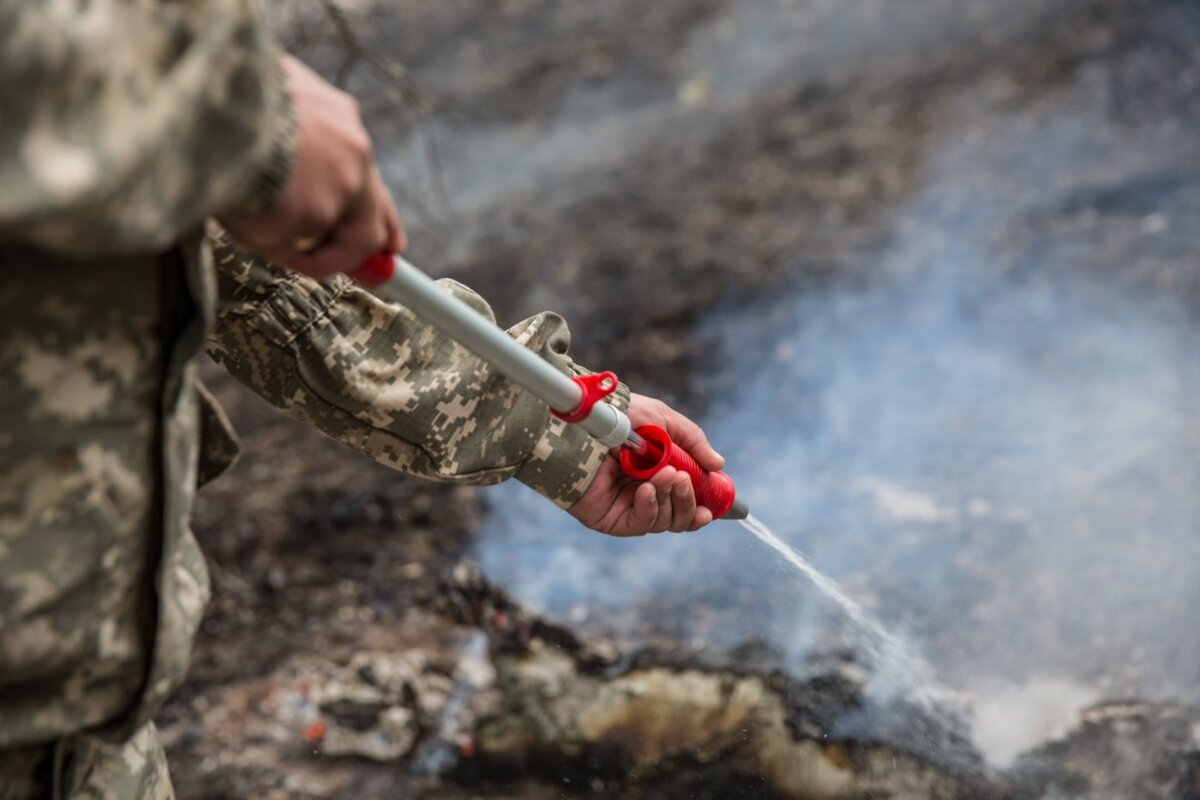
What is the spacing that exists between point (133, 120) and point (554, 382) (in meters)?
0.78

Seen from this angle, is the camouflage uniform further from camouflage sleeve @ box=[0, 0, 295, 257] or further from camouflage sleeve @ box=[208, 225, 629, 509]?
camouflage sleeve @ box=[208, 225, 629, 509]

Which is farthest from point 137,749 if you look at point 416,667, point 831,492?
point 831,492

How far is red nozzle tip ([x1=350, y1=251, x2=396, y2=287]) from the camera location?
55.4 inches

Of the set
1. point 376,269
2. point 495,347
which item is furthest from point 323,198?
point 495,347

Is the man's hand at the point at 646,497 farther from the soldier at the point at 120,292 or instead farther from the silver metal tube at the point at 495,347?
the soldier at the point at 120,292

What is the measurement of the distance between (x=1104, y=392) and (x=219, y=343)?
10.3 feet

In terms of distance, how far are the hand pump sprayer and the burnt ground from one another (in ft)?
3.26

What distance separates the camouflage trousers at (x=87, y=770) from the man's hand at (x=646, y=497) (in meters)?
0.83

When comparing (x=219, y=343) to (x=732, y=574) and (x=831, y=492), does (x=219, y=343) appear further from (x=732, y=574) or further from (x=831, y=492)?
(x=831, y=492)

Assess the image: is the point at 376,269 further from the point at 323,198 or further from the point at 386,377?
the point at 386,377

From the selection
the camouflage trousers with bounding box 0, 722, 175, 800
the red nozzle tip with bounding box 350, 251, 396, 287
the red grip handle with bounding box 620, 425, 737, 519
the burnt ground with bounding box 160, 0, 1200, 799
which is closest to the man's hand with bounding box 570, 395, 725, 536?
the red grip handle with bounding box 620, 425, 737, 519

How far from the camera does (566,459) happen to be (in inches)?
78.0

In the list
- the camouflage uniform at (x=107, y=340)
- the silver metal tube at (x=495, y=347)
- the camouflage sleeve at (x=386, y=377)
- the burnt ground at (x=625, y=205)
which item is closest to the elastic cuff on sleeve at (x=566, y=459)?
the camouflage sleeve at (x=386, y=377)

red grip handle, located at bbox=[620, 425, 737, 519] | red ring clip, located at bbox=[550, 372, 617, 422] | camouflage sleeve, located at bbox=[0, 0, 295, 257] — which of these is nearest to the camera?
camouflage sleeve, located at bbox=[0, 0, 295, 257]
